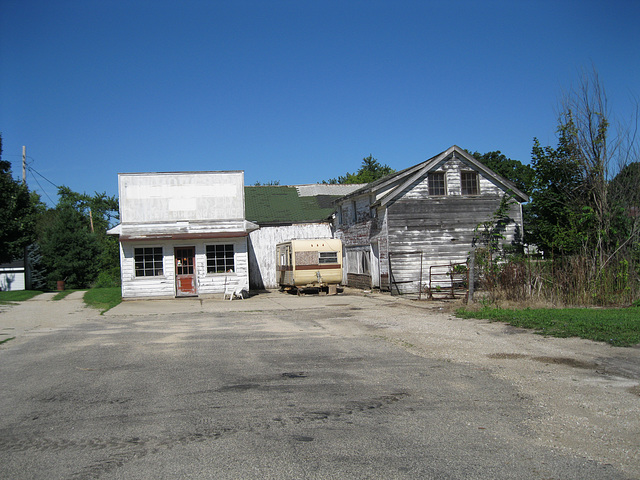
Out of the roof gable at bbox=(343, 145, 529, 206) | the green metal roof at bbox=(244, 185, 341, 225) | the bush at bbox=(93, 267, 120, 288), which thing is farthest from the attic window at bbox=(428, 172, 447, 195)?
the bush at bbox=(93, 267, 120, 288)

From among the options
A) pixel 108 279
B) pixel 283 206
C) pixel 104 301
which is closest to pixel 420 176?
pixel 283 206

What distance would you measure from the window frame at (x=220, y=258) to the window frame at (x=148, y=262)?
2082 millimetres

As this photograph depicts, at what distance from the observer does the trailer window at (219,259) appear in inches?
954

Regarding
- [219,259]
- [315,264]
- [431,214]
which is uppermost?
[431,214]

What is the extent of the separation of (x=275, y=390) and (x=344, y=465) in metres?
2.61

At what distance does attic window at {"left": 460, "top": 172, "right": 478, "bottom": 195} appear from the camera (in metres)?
24.4

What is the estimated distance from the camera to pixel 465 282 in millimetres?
21500

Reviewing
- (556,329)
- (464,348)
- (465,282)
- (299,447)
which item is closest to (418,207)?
(465,282)

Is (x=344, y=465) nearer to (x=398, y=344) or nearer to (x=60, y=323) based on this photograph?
(x=398, y=344)

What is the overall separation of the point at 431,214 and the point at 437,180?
164cm

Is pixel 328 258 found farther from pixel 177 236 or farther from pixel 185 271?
pixel 177 236

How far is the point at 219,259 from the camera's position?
79.7ft

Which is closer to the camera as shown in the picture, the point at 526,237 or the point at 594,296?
the point at 594,296

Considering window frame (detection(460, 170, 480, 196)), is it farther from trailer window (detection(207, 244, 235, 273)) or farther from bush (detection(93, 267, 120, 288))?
bush (detection(93, 267, 120, 288))
